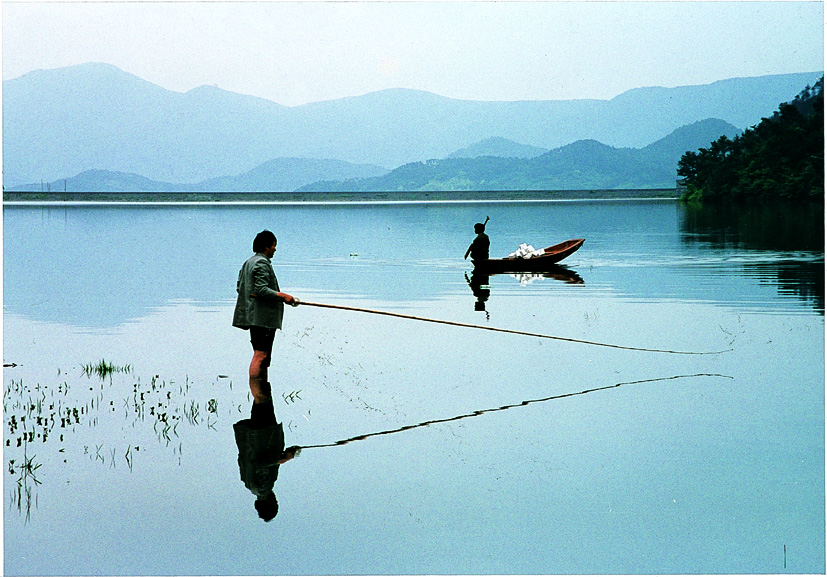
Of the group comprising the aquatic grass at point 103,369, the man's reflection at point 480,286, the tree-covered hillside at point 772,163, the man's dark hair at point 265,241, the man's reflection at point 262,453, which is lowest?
the man's reflection at point 262,453

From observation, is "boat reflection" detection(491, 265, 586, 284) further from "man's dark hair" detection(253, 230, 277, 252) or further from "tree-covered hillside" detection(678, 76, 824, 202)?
"tree-covered hillside" detection(678, 76, 824, 202)

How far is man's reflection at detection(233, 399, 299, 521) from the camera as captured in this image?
905 centimetres

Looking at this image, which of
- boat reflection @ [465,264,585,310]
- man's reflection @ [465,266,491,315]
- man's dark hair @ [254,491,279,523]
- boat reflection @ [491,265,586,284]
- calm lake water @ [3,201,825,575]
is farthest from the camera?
boat reflection @ [491,265,586,284]

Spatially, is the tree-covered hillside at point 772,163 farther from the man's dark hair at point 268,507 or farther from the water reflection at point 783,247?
the man's dark hair at point 268,507

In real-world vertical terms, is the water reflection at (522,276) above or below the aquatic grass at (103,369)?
above

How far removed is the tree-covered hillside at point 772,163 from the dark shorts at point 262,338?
95.1 m

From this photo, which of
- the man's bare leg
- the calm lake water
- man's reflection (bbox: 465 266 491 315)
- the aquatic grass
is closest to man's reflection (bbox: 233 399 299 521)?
the calm lake water

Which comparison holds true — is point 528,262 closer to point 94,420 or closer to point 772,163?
point 94,420

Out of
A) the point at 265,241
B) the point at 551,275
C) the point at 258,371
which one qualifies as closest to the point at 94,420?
the point at 258,371

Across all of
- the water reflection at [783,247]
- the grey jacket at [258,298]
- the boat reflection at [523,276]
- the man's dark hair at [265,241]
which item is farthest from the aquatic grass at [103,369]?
the water reflection at [783,247]

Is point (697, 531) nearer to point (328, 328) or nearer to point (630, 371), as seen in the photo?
point (630, 371)

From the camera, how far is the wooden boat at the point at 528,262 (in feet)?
103

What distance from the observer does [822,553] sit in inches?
320

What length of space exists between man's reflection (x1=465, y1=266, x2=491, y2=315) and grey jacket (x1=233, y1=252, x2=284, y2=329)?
10109 mm
